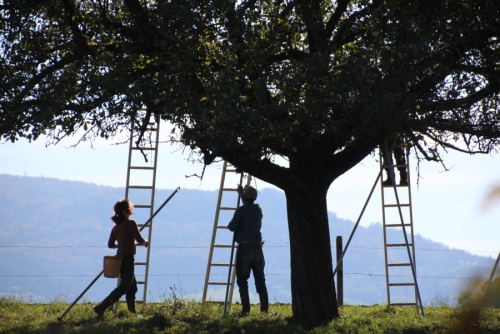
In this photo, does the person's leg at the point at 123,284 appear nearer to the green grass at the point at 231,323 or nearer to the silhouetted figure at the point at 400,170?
the green grass at the point at 231,323

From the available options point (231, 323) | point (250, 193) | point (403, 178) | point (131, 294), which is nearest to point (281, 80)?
point (250, 193)

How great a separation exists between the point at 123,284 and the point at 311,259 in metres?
2.89

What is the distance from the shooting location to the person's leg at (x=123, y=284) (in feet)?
30.4

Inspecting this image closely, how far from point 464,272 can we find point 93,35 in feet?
22.9

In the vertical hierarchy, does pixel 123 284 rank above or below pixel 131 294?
above

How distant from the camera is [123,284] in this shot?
30.6 ft

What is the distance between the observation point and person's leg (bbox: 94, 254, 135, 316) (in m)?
9.27

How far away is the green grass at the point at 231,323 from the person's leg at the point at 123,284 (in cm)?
20

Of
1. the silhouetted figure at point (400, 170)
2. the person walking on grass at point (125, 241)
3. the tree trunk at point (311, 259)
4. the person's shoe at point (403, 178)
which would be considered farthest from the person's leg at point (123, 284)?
the person's shoe at point (403, 178)

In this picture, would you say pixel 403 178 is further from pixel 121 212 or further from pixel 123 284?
pixel 123 284

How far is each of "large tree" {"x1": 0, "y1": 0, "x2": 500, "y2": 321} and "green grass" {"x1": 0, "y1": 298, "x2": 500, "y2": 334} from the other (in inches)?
25.0

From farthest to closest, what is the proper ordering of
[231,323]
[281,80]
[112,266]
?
[112,266]
[231,323]
[281,80]

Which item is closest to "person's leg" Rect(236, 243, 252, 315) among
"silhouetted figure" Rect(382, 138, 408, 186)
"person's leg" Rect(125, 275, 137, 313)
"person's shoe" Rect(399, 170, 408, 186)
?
"person's leg" Rect(125, 275, 137, 313)

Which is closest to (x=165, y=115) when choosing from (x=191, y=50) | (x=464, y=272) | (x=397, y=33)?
(x=191, y=50)
